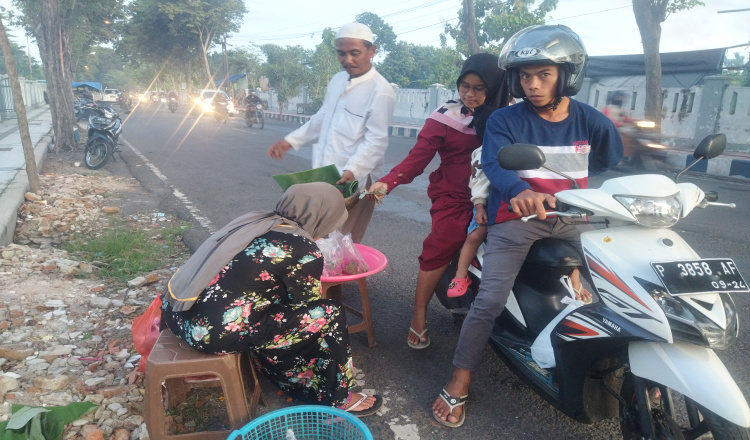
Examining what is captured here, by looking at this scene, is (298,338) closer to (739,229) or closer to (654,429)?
(654,429)

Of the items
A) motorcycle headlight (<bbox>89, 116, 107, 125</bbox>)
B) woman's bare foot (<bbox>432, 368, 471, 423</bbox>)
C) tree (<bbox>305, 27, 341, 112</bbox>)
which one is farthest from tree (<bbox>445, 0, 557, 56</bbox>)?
woman's bare foot (<bbox>432, 368, 471, 423</bbox>)

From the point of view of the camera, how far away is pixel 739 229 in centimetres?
596

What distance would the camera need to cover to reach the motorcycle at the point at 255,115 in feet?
70.3

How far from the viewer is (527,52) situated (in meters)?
2.30

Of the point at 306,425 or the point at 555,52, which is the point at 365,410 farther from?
the point at 555,52

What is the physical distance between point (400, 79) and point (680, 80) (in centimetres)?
2609

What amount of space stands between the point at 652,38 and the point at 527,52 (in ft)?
42.8

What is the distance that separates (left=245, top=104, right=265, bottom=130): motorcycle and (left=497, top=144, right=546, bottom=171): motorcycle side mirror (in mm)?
20241

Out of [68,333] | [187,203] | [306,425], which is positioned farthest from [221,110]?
[306,425]

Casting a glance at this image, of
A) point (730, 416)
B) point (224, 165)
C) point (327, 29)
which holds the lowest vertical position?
point (224, 165)

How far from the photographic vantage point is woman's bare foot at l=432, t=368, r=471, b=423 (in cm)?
251

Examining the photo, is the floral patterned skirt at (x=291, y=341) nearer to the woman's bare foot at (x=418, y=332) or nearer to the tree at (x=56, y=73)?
the woman's bare foot at (x=418, y=332)

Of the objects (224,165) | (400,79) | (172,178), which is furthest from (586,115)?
(400,79)

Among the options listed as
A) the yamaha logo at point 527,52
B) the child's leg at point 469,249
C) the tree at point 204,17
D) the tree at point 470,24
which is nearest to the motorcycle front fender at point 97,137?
the child's leg at point 469,249
